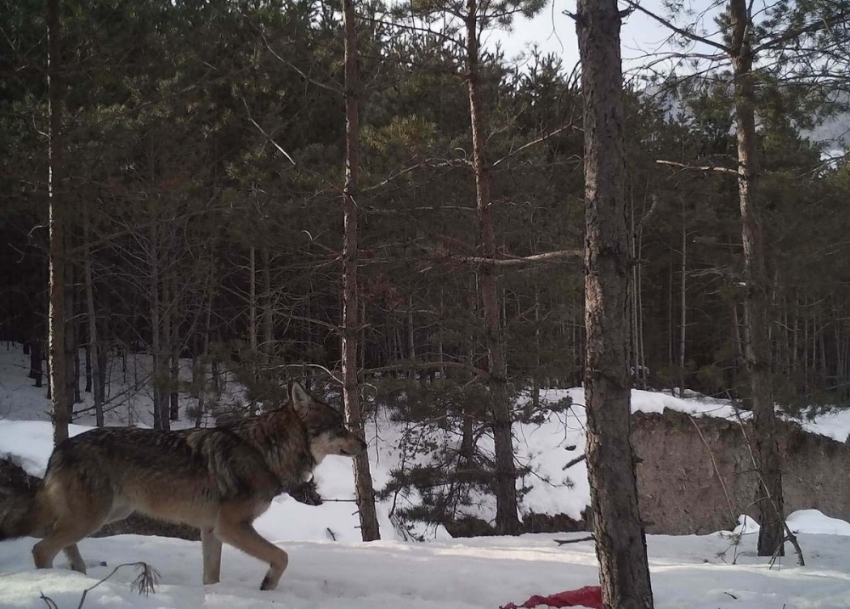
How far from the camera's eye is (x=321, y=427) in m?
4.83

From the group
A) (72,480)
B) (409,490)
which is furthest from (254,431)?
(409,490)

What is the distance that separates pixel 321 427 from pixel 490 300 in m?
4.86

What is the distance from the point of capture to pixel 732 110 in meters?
7.18

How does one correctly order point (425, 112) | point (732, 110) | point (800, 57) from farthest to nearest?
point (425, 112) < point (732, 110) < point (800, 57)

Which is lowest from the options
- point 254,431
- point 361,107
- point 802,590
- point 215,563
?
point 802,590

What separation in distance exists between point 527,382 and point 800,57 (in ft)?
22.6

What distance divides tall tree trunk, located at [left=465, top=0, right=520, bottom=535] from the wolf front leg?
5352 mm

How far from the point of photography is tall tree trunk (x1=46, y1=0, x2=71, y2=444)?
7383 mm

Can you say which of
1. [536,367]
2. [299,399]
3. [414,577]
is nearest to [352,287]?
[299,399]

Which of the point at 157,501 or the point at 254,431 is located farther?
the point at 254,431

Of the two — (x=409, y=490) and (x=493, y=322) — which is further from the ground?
(x=493, y=322)

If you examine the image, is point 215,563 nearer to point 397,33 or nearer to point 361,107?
point 397,33

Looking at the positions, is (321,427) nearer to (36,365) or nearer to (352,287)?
(352,287)

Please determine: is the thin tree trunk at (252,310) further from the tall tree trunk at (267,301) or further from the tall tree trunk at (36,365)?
the tall tree trunk at (36,365)
